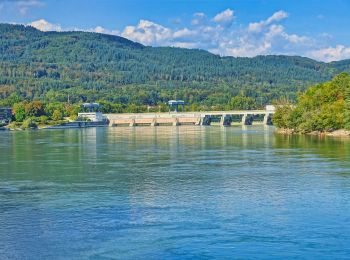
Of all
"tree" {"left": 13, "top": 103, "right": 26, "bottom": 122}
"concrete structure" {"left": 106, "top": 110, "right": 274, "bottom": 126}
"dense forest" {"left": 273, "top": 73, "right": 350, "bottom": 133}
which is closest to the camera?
"dense forest" {"left": 273, "top": 73, "right": 350, "bottom": 133}

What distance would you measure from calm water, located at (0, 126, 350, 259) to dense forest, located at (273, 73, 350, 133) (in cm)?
2723

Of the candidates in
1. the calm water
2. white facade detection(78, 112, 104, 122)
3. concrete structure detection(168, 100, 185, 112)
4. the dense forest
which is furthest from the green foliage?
the calm water

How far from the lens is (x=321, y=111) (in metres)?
66.4

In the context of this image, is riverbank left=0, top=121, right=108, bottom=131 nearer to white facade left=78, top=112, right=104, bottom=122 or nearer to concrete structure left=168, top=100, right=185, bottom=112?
white facade left=78, top=112, right=104, bottom=122

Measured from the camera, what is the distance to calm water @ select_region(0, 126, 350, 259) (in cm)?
1719

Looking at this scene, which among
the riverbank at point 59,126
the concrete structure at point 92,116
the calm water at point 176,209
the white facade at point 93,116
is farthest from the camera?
the white facade at point 93,116

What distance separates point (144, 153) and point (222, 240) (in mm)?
27526

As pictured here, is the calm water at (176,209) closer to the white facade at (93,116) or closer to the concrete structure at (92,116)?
the concrete structure at (92,116)

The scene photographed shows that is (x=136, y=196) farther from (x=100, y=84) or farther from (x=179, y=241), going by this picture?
(x=100, y=84)

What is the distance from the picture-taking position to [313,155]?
134ft

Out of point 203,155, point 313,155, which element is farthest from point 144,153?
point 313,155

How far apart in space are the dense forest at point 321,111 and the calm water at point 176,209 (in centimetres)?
2723

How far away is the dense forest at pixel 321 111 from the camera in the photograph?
64.4 metres

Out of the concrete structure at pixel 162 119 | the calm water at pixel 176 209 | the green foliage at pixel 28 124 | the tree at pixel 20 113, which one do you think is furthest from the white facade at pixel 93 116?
the calm water at pixel 176 209
